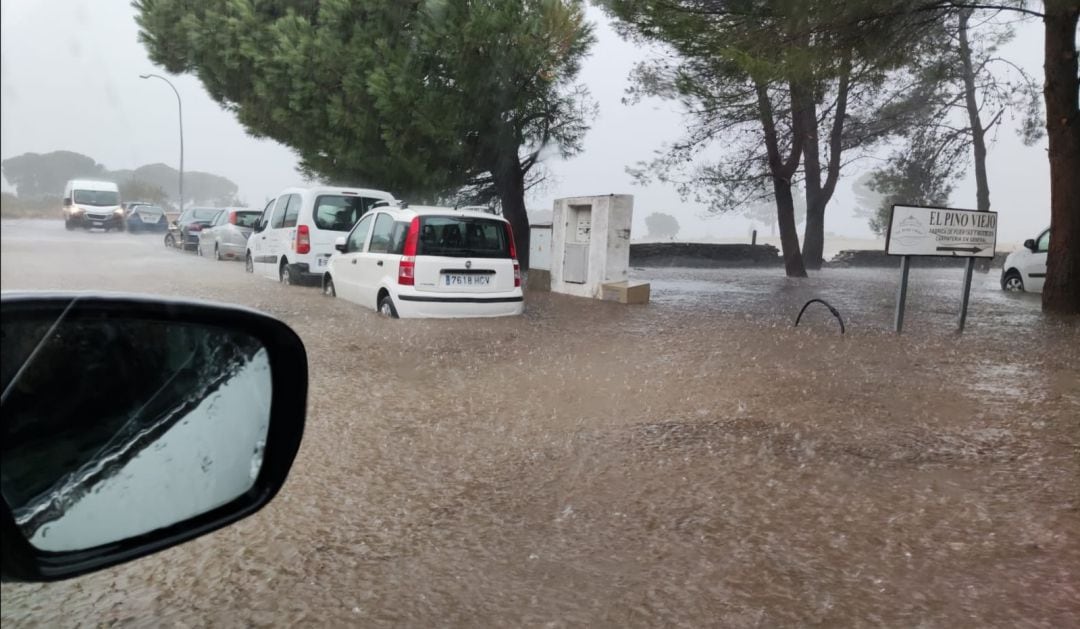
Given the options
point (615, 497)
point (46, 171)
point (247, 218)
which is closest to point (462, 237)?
point (247, 218)

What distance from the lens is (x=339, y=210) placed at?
395 inches

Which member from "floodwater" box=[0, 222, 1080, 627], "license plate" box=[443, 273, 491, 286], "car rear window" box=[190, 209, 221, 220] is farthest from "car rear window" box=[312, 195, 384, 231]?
"car rear window" box=[190, 209, 221, 220]

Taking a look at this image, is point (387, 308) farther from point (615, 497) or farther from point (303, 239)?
point (615, 497)

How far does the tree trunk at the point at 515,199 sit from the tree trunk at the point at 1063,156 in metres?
9.28

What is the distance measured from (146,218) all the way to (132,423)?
169 cm

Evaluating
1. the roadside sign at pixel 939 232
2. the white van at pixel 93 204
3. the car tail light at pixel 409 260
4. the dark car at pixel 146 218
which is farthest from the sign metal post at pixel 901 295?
the white van at pixel 93 204

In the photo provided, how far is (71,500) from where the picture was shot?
1.18 meters

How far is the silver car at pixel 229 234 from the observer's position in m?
5.13

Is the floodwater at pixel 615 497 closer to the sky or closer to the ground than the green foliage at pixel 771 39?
closer to the ground

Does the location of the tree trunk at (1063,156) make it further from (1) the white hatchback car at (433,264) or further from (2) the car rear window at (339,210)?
(2) the car rear window at (339,210)

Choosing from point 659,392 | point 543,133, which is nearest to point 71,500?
point 659,392

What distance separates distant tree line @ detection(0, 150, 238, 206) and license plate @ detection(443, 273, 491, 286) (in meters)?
5.27

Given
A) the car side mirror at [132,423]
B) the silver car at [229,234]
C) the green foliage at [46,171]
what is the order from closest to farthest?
the car side mirror at [132,423] < the green foliage at [46,171] < the silver car at [229,234]

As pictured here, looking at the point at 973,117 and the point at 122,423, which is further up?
the point at 973,117
